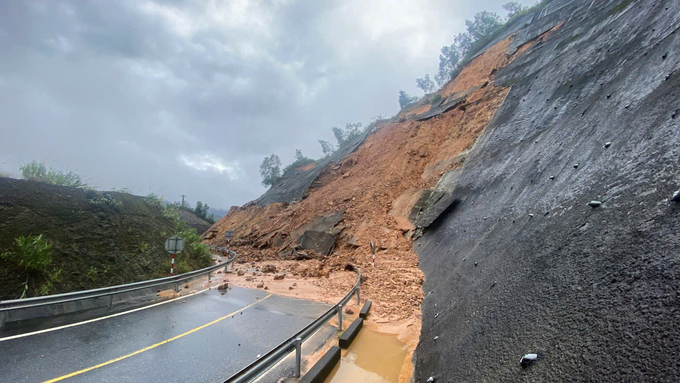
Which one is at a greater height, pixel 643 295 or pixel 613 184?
pixel 613 184

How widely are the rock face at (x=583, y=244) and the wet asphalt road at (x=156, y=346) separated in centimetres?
332

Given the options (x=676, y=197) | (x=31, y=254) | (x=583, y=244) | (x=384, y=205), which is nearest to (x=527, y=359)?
(x=583, y=244)

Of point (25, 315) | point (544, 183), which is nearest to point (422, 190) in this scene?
point (544, 183)

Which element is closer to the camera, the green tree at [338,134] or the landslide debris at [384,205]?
the landslide debris at [384,205]

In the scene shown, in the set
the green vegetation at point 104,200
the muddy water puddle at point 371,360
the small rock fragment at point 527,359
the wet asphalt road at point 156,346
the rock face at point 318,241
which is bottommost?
the muddy water puddle at point 371,360

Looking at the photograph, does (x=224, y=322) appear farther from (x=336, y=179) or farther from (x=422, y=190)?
(x=336, y=179)

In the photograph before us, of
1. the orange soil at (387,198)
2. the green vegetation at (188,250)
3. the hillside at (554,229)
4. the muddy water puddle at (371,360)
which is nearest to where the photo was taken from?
the hillside at (554,229)

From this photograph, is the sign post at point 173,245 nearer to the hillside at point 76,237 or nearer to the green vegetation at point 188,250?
the hillside at point 76,237

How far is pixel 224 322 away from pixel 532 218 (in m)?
7.21

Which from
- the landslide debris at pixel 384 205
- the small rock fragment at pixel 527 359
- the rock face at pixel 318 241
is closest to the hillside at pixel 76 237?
the landslide debris at pixel 384 205

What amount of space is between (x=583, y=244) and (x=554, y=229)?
0.93 metres

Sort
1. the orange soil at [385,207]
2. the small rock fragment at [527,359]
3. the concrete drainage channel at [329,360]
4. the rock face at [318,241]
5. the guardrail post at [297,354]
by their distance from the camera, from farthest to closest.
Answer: the rock face at [318,241]
the orange soil at [385,207]
the guardrail post at [297,354]
the concrete drainage channel at [329,360]
the small rock fragment at [527,359]

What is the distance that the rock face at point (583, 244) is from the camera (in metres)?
2.46

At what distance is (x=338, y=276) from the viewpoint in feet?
43.3
